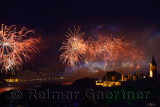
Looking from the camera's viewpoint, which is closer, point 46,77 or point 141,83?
point 141,83

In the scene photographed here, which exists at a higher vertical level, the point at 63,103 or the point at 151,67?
the point at 151,67

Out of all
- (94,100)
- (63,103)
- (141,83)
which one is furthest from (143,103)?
(141,83)

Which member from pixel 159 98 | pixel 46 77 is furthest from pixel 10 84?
pixel 159 98

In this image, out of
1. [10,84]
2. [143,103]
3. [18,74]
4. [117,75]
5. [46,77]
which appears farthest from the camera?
[46,77]

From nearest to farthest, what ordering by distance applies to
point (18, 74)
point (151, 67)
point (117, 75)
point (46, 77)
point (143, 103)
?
point (143, 103), point (151, 67), point (117, 75), point (18, 74), point (46, 77)

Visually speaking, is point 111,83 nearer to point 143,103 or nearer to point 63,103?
point 143,103

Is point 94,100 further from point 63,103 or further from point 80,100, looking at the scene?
point 63,103

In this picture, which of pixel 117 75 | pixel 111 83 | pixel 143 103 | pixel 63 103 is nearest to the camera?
pixel 63 103

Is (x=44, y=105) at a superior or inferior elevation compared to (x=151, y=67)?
inferior

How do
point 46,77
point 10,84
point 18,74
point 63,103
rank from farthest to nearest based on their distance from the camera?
point 46,77, point 18,74, point 10,84, point 63,103
